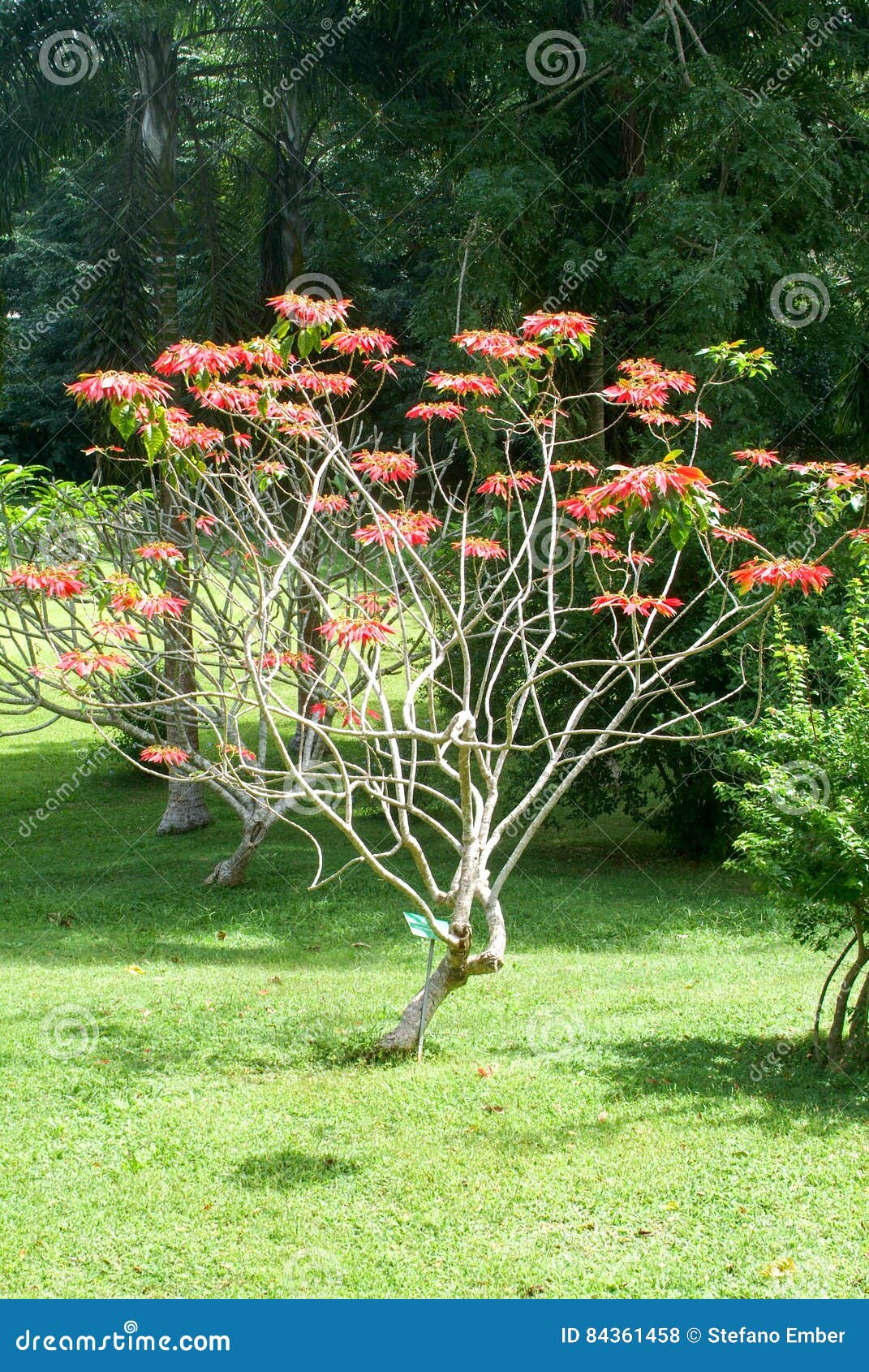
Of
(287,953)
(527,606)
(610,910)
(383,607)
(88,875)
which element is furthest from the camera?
(88,875)

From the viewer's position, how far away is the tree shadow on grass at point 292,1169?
4902 mm

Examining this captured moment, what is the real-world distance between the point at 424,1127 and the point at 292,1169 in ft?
2.15

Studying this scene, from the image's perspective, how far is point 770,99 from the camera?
39.4 ft

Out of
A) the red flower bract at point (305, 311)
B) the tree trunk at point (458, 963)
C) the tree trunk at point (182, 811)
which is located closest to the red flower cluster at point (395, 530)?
the red flower bract at point (305, 311)

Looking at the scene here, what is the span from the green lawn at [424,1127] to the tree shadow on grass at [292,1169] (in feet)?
0.04

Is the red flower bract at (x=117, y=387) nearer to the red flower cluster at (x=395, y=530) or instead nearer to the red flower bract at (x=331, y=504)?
the red flower cluster at (x=395, y=530)

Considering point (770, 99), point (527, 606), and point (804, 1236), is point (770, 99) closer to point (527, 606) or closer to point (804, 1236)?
point (527, 606)

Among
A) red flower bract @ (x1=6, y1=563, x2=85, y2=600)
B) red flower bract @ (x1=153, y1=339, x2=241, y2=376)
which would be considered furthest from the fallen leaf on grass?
red flower bract @ (x1=153, y1=339, x2=241, y2=376)

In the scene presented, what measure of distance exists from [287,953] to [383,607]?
357 cm

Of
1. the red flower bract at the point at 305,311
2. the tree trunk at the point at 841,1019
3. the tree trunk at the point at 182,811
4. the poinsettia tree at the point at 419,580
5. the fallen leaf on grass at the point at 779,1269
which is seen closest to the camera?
the fallen leaf on grass at the point at 779,1269

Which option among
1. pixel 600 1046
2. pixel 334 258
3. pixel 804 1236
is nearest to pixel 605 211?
pixel 334 258

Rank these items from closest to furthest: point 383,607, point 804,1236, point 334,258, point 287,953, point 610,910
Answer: point 804,1236 < point 383,607 < point 287,953 < point 610,910 < point 334,258

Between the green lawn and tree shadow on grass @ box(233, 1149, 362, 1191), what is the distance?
1 cm

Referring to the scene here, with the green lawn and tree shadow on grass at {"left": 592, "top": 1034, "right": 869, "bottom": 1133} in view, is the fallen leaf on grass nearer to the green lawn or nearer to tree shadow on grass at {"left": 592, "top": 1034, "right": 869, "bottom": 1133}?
the green lawn
